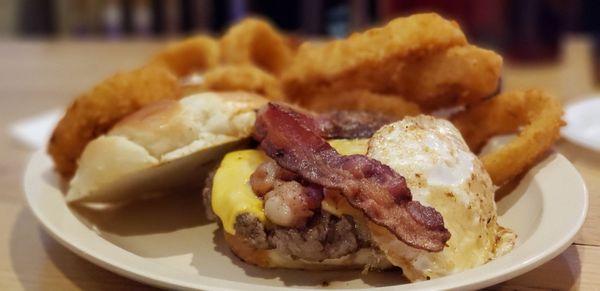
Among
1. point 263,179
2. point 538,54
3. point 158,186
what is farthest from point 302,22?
point 263,179

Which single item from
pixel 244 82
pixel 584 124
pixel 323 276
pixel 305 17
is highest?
pixel 244 82

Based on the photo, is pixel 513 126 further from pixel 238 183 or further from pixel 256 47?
pixel 256 47

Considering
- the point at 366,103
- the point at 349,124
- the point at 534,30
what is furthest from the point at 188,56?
the point at 534,30

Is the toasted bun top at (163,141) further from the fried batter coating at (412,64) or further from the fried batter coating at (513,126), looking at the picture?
the fried batter coating at (513,126)

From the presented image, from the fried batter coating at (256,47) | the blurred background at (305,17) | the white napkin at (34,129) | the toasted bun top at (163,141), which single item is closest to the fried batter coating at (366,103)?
the toasted bun top at (163,141)

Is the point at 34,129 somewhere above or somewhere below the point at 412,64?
below

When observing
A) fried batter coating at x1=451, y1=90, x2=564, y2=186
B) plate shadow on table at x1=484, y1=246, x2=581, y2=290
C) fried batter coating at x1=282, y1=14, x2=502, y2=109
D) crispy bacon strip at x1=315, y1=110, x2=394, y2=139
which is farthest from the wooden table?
crispy bacon strip at x1=315, y1=110, x2=394, y2=139
